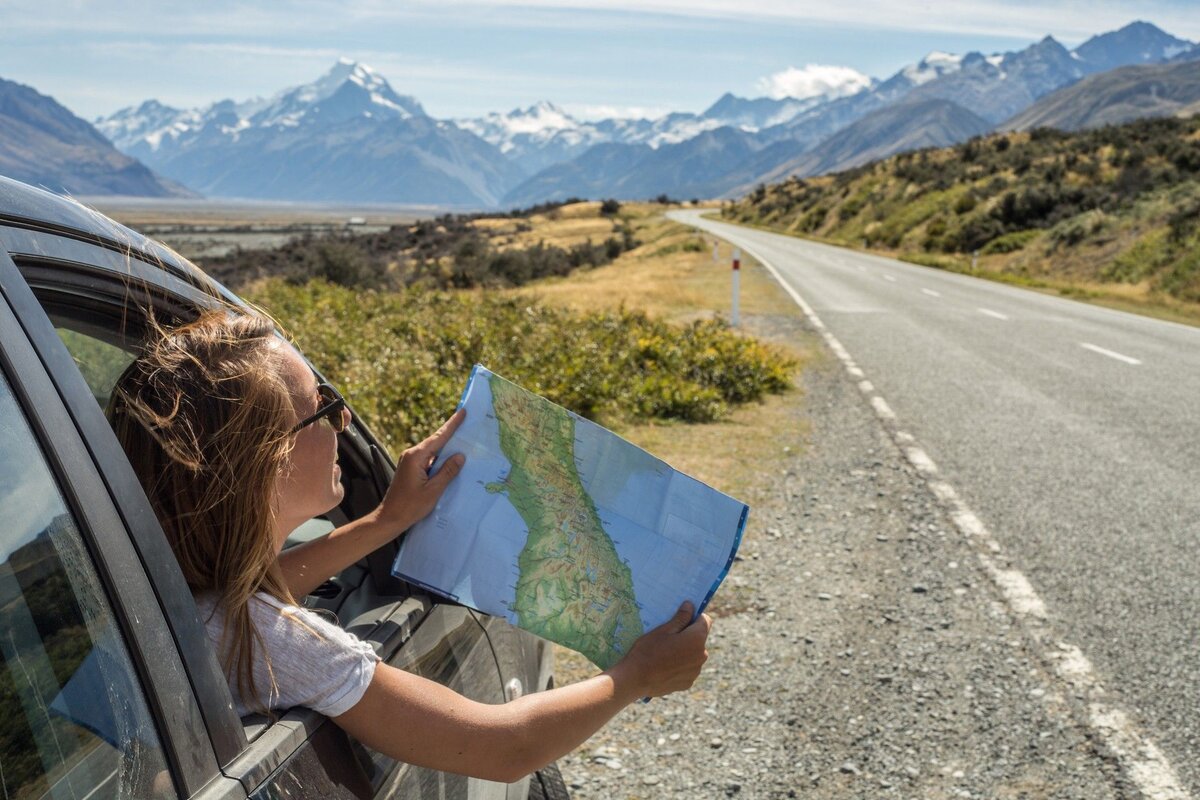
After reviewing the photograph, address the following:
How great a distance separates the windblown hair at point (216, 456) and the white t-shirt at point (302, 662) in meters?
0.01

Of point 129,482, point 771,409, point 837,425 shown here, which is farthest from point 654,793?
point 771,409

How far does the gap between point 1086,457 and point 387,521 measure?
6764 millimetres

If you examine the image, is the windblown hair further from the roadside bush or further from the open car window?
the roadside bush

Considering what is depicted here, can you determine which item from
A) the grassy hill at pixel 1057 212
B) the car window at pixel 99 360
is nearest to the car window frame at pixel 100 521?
the car window at pixel 99 360

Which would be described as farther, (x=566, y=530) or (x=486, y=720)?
(x=566, y=530)

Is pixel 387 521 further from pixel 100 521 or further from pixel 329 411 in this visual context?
pixel 100 521

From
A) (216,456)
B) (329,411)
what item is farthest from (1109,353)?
(216,456)

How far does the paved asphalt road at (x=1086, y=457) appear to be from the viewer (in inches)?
162

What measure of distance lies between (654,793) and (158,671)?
235 centimetres

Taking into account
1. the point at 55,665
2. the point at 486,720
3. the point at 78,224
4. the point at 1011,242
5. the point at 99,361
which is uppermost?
the point at 78,224

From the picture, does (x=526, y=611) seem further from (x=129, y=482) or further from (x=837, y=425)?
(x=837, y=425)

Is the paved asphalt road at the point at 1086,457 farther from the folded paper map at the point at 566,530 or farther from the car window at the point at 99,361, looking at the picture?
Answer: the car window at the point at 99,361

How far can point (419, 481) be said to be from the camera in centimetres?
187

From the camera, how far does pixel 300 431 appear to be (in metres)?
1.59
